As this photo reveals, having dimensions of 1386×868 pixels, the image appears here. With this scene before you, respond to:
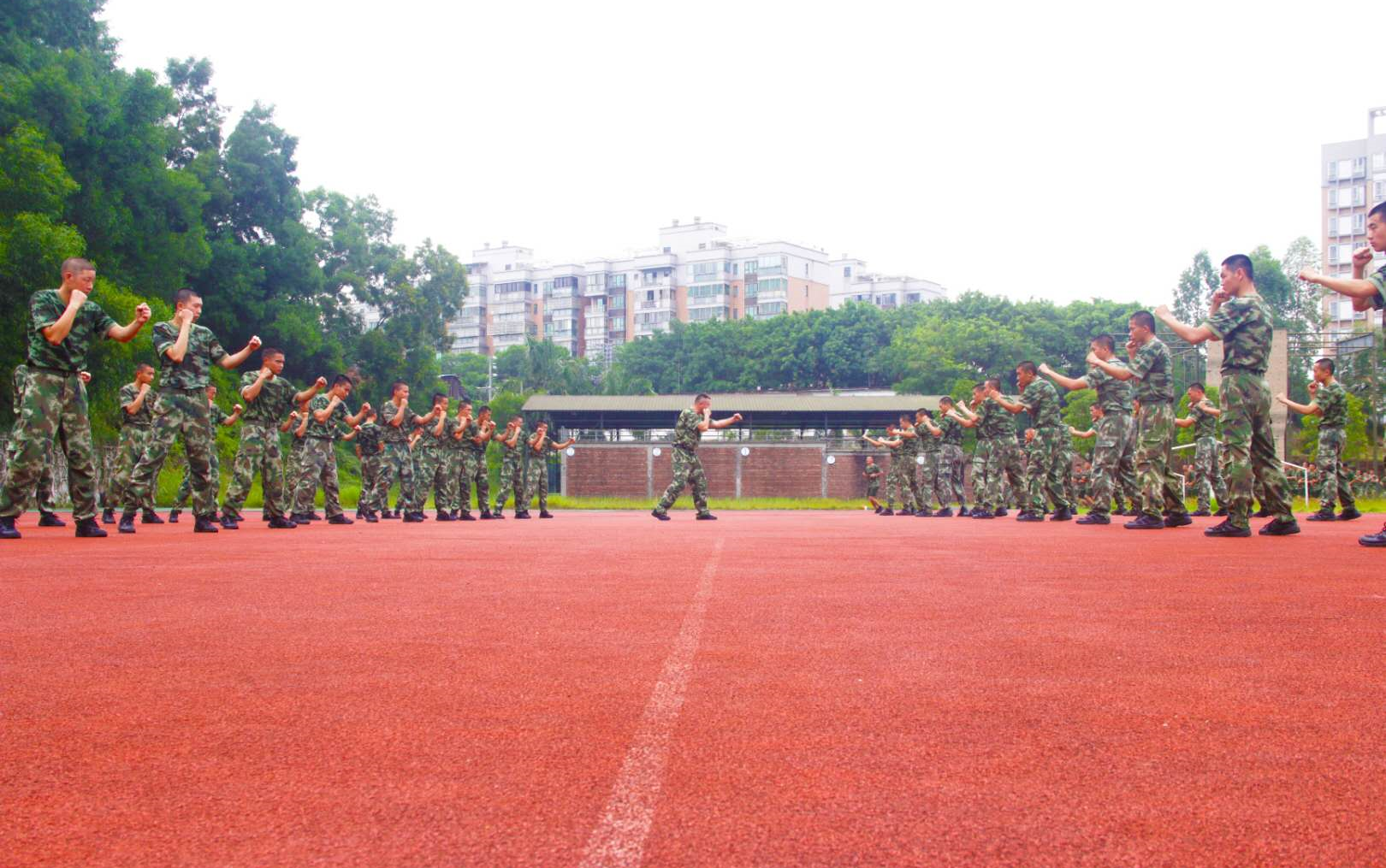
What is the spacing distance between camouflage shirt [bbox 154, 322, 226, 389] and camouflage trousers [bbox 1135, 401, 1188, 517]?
9.39 meters

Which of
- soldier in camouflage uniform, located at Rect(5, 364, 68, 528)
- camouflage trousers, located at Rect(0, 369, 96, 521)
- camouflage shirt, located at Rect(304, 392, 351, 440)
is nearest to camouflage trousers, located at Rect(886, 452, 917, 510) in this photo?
camouflage shirt, located at Rect(304, 392, 351, 440)

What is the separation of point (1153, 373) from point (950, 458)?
10180mm

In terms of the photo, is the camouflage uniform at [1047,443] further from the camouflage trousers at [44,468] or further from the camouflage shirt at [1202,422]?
the camouflage trousers at [44,468]

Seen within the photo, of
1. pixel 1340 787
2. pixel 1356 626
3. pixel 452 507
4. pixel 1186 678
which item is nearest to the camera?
pixel 1340 787

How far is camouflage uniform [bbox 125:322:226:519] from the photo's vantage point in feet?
36.8

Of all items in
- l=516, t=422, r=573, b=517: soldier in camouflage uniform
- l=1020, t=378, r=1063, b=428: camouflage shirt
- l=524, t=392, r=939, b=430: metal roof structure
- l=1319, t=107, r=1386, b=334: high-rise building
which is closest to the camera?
l=1020, t=378, r=1063, b=428: camouflage shirt

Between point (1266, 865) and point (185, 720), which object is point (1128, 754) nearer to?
point (1266, 865)

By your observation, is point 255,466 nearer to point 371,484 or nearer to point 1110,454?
point 371,484

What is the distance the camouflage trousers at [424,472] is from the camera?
60.8ft

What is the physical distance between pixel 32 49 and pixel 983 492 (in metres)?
28.3

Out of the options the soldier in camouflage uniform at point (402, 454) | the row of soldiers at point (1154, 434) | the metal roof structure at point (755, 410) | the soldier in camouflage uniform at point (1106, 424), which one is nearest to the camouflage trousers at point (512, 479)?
the soldier in camouflage uniform at point (402, 454)

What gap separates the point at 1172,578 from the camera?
673cm

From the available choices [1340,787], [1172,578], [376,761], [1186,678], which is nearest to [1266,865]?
[1340,787]

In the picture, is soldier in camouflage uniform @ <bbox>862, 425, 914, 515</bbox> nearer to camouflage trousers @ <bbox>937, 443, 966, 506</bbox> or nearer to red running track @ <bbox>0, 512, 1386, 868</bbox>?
camouflage trousers @ <bbox>937, 443, 966, 506</bbox>
